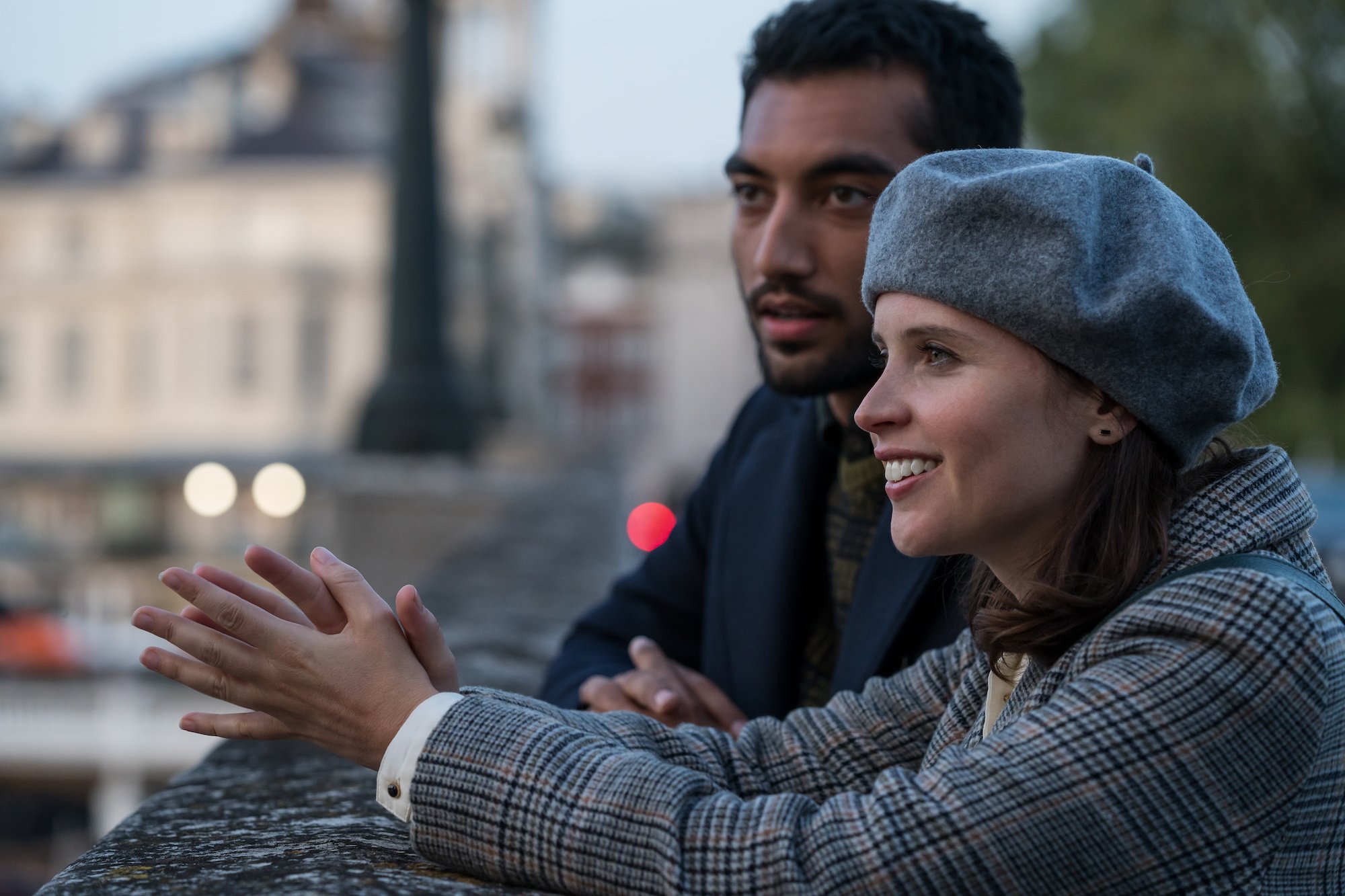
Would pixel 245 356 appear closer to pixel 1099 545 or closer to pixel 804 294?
pixel 804 294

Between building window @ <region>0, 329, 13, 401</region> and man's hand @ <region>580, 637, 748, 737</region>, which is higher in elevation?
man's hand @ <region>580, 637, 748, 737</region>

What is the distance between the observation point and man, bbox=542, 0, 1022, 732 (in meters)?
2.43

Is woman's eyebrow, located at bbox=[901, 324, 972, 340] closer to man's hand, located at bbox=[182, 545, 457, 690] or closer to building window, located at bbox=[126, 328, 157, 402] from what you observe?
man's hand, located at bbox=[182, 545, 457, 690]

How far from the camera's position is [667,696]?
2.24m

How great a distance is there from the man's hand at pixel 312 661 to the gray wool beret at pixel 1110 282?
735mm

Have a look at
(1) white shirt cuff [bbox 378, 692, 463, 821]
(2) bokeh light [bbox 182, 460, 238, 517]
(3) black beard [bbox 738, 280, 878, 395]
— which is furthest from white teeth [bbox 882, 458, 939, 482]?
(2) bokeh light [bbox 182, 460, 238, 517]

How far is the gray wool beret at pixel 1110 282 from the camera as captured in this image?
1409mm

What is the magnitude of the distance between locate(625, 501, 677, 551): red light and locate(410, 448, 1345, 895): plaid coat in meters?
10.6

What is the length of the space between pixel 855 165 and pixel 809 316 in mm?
268

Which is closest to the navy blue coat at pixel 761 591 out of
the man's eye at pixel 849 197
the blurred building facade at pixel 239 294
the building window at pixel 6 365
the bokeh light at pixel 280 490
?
the man's eye at pixel 849 197

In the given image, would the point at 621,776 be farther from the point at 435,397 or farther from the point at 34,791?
the point at 34,791

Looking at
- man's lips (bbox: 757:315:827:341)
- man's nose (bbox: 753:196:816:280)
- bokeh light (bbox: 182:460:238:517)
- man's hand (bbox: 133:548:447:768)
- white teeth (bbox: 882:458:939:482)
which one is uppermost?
man's nose (bbox: 753:196:816:280)

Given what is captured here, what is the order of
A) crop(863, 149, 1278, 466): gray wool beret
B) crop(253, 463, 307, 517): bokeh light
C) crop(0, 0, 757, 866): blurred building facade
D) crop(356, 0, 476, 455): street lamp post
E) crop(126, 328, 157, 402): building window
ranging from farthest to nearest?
crop(126, 328, 157, 402): building window, crop(0, 0, 757, 866): blurred building facade, crop(253, 463, 307, 517): bokeh light, crop(356, 0, 476, 455): street lamp post, crop(863, 149, 1278, 466): gray wool beret

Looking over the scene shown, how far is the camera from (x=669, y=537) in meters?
2.86
